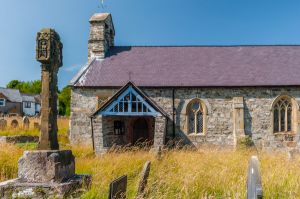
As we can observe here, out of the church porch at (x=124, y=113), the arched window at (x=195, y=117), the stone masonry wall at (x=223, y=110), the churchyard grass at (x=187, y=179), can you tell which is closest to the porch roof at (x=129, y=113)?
the church porch at (x=124, y=113)

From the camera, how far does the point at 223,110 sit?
18.6m

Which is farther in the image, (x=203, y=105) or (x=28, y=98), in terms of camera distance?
(x=28, y=98)

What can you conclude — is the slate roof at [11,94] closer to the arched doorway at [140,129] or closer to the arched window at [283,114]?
the arched doorway at [140,129]

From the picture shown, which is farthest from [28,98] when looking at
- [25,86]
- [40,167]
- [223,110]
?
[40,167]

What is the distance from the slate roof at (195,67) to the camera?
18953 millimetres

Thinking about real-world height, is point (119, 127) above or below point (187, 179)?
above

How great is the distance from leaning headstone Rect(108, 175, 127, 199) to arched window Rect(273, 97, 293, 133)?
1529 cm

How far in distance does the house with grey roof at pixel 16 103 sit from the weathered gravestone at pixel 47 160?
50.8 metres

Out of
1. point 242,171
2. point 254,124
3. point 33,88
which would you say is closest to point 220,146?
point 254,124

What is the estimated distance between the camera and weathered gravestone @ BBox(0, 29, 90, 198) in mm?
5691

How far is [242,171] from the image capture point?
26.7 ft

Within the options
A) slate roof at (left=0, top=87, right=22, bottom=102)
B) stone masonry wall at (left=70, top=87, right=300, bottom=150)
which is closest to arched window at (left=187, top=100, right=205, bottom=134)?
stone masonry wall at (left=70, top=87, right=300, bottom=150)

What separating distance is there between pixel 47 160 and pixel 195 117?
44.8 feet

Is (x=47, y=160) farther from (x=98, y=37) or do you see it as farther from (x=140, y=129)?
(x=98, y=37)
